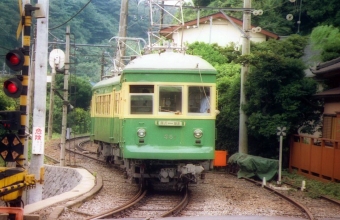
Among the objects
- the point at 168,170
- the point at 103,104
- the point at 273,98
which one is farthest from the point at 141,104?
the point at 273,98

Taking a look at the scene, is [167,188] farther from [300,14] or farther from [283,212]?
[300,14]

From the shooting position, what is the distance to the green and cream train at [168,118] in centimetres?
1410

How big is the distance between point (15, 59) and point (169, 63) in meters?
4.80

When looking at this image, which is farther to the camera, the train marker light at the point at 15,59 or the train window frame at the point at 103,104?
the train window frame at the point at 103,104

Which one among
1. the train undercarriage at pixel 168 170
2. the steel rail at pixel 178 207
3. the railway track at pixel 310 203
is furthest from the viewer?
the train undercarriage at pixel 168 170

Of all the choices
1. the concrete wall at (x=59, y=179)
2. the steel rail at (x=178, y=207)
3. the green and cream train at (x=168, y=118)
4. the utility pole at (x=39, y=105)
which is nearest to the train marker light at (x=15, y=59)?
the utility pole at (x=39, y=105)

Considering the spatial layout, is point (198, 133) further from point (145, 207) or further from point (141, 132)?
point (145, 207)

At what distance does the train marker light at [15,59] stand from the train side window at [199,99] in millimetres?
4822

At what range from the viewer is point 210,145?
1426 cm

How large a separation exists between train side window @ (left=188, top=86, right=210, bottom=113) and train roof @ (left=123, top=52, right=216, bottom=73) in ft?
1.41

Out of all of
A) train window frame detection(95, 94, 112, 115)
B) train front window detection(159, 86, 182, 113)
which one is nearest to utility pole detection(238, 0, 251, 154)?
train window frame detection(95, 94, 112, 115)

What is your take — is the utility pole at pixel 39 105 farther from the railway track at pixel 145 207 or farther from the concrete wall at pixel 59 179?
the concrete wall at pixel 59 179

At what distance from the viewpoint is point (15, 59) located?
10.4 metres

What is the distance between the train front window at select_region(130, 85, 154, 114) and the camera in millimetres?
14305
